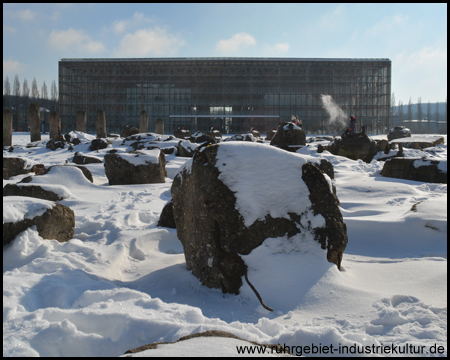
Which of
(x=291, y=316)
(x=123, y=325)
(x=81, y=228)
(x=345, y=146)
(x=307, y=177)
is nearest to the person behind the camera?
(x=123, y=325)

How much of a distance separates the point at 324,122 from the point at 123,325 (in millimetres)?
48717

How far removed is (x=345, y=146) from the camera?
1427 cm

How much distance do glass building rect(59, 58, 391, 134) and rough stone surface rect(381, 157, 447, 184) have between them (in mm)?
39285

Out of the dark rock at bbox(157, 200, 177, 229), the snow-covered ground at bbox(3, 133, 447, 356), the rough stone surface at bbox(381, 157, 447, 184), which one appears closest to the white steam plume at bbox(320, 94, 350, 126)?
the rough stone surface at bbox(381, 157, 447, 184)

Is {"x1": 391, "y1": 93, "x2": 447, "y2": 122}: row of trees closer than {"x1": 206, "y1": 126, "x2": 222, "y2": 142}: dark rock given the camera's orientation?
No

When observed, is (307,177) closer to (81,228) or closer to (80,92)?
(81,228)

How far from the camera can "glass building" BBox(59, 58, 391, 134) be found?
47750 millimetres

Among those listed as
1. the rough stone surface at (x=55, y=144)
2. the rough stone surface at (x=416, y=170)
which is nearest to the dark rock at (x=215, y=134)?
the rough stone surface at (x=55, y=144)

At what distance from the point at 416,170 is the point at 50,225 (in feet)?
24.4

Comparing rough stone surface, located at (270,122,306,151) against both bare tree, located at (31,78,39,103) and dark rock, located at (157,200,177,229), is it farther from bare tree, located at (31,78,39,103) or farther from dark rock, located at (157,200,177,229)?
bare tree, located at (31,78,39,103)

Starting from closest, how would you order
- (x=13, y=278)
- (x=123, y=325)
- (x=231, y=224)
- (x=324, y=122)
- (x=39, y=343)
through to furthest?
(x=39, y=343) < (x=123, y=325) < (x=13, y=278) < (x=231, y=224) < (x=324, y=122)

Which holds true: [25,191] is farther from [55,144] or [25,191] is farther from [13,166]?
[55,144]

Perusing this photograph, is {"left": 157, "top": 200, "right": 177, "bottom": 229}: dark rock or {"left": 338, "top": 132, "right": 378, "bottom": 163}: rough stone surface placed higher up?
{"left": 338, "top": 132, "right": 378, "bottom": 163}: rough stone surface

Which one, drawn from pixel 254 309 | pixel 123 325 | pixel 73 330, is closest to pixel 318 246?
pixel 254 309
